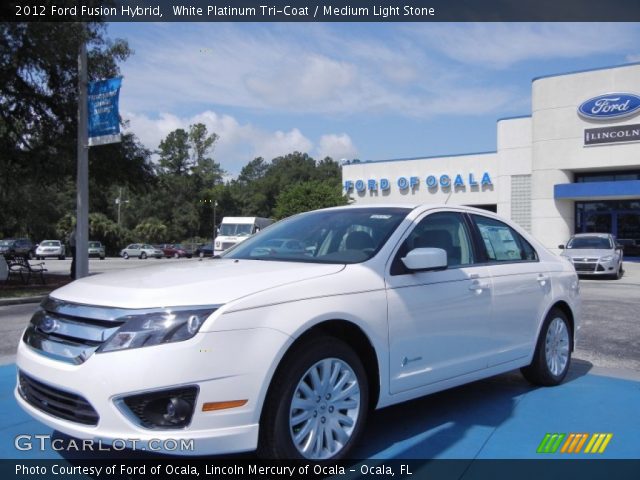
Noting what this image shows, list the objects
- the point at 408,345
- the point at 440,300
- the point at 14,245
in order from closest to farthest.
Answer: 1. the point at 408,345
2. the point at 440,300
3. the point at 14,245

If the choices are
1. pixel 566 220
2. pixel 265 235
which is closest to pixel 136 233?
→ pixel 566 220

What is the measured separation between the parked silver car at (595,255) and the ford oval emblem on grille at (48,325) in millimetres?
19153

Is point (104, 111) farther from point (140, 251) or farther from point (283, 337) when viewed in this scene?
point (140, 251)

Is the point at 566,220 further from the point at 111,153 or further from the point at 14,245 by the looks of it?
the point at 14,245

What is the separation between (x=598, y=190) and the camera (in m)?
31.8

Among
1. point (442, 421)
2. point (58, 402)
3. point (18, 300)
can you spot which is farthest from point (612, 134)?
point (58, 402)

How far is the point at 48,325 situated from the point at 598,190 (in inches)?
1282

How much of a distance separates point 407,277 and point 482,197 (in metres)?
36.7

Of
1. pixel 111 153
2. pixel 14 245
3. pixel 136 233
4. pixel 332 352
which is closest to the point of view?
pixel 332 352

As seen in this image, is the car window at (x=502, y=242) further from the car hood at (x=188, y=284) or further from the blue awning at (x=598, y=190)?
the blue awning at (x=598, y=190)

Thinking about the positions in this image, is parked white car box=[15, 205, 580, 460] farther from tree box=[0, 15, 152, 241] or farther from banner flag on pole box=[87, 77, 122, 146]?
tree box=[0, 15, 152, 241]

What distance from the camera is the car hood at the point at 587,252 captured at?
20.2 meters

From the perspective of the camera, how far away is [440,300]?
4.38 m

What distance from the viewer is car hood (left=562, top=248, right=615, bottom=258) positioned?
66.2 feet
